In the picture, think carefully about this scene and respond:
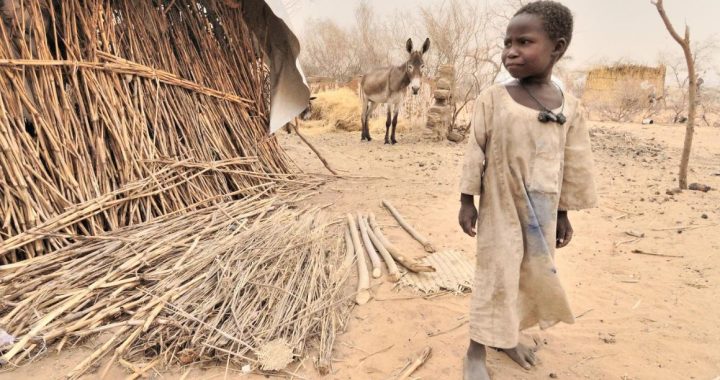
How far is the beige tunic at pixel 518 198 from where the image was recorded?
1.54 metres

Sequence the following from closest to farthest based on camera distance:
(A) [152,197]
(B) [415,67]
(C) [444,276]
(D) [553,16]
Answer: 1. (D) [553,16]
2. (C) [444,276]
3. (A) [152,197]
4. (B) [415,67]

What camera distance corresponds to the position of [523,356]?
1996mm

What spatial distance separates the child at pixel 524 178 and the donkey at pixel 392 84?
6.81 meters

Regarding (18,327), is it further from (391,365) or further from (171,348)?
(391,365)

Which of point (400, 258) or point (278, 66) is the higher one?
point (278, 66)


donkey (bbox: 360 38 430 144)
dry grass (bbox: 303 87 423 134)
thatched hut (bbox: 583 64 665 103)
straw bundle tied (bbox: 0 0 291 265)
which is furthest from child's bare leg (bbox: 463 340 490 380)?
thatched hut (bbox: 583 64 665 103)

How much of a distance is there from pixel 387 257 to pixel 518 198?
1.43 metres

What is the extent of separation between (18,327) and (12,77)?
1492mm

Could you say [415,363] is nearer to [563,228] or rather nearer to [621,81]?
[563,228]

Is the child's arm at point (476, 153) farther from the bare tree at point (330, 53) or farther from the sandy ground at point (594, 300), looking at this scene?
the bare tree at point (330, 53)

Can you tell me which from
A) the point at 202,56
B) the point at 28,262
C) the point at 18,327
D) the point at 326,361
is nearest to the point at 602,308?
the point at 326,361

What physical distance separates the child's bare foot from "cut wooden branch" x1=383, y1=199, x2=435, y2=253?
1.20 m

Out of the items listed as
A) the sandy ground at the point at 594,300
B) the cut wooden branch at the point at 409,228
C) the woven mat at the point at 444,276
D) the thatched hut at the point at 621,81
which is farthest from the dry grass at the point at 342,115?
the thatched hut at the point at 621,81

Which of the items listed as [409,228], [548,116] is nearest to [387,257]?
[409,228]
